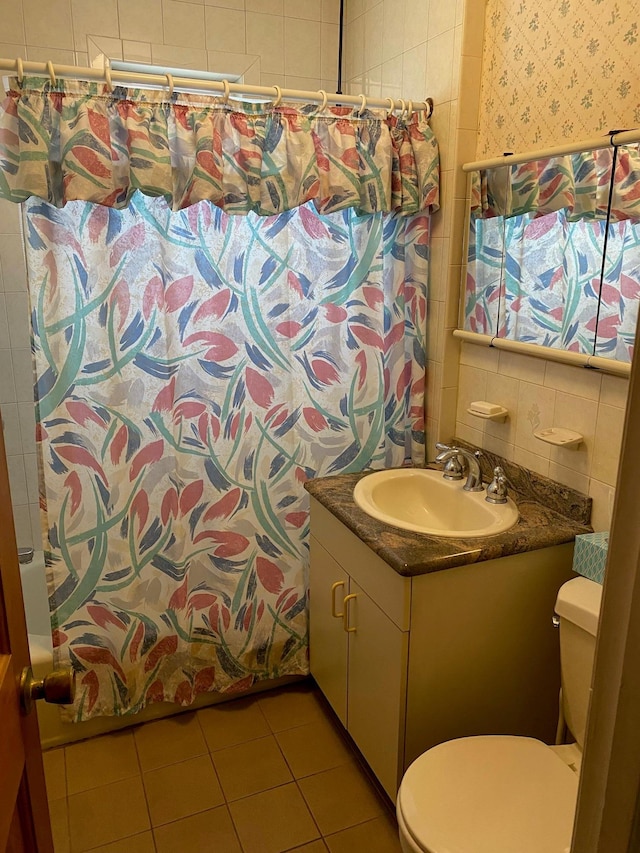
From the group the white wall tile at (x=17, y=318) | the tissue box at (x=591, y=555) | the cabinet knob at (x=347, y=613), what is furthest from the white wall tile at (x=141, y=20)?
the tissue box at (x=591, y=555)

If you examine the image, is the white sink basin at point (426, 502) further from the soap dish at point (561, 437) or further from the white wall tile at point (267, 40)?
the white wall tile at point (267, 40)

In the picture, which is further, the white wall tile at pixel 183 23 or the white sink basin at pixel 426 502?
the white wall tile at pixel 183 23

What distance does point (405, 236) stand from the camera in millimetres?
2139

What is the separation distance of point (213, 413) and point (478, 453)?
84 cm

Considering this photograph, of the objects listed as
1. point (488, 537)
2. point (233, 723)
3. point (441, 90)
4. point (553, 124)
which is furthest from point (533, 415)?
point (233, 723)

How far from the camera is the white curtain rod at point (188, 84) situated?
1659mm

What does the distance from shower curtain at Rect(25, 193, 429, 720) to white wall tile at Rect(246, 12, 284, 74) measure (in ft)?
2.88

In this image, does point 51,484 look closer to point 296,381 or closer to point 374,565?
point 296,381

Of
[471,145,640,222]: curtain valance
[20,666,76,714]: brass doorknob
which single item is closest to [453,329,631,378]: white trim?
[471,145,640,222]: curtain valance

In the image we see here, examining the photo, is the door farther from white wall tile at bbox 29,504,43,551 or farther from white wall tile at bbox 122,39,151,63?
white wall tile at bbox 122,39,151,63

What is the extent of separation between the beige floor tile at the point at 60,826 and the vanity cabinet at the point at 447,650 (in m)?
0.85

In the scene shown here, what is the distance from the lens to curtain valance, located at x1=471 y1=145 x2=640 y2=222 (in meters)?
1.50

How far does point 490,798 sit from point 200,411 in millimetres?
1289

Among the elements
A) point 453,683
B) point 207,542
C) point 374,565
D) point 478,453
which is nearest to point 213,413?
point 207,542
